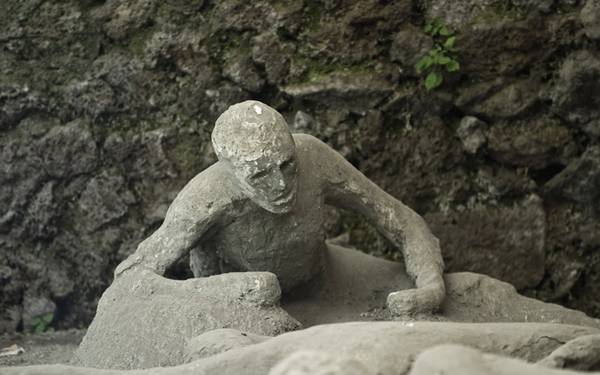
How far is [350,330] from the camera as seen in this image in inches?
101

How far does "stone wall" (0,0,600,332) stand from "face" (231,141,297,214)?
124 centimetres

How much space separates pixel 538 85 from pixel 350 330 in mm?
2098

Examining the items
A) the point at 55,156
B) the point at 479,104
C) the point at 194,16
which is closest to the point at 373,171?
the point at 479,104

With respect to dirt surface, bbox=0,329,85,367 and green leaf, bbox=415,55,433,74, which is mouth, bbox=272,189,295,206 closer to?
dirt surface, bbox=0,329,85,367

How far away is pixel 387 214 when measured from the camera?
348cm

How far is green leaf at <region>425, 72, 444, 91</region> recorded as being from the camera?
438cm

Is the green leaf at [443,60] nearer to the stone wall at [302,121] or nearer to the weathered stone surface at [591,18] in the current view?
the stone wall at [302,121]

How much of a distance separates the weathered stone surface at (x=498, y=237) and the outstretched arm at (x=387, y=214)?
91 cm

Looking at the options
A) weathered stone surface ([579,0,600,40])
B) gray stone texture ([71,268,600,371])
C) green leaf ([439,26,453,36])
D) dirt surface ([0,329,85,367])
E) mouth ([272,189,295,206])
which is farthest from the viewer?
green leaf ([439,26,453,36])

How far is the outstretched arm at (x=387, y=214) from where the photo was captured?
11.1ft

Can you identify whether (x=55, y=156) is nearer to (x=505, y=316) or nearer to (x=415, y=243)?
(x=415, y=243)

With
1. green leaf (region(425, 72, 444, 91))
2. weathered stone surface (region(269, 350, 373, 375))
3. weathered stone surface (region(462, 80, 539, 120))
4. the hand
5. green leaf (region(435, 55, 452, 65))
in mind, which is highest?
weathered stone surface (region(269, 350, 373, 375))

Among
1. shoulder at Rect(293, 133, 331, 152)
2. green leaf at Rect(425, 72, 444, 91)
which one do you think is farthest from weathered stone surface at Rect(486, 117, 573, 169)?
shoulder at Rect(293, 133, 331, 152)

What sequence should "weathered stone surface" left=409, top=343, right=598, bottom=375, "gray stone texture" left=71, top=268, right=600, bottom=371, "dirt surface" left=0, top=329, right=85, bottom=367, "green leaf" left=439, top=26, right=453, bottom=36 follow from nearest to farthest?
"weathered stone surface" left=409, top=343, right=598, bottom=375
"gray stone texture" left=71, top=268, right=600, bottom=371
"dirt surface" left=0, top=329, right=85, bottom=367
"green leaf" left=439, top=26, right=453, bottom=36
